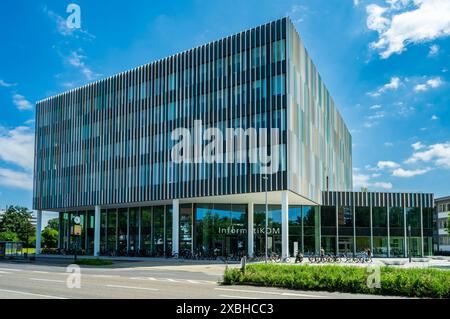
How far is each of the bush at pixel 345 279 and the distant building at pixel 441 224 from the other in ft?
254

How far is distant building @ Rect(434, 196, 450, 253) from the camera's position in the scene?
9019 centimetres

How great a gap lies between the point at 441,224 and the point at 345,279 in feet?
275

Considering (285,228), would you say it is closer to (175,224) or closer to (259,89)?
(259,89)

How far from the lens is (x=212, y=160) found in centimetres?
5106

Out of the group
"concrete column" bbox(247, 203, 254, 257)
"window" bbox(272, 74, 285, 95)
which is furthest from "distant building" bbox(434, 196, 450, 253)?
"window" bbox(272, 74, 285, 95)

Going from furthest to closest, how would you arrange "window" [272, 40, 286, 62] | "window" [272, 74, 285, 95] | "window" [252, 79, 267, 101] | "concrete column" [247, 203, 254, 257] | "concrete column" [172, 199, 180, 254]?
1. "concrete column" [247, 203, 254, 257]
2. "concrete column" [172, 199, 180, 254]
3. "window" [252, 79, 267, 101]
4. "window" [272, 40, 286, 62]
5. "window" [272, 74, 285, 95]

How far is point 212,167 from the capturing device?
51.1m

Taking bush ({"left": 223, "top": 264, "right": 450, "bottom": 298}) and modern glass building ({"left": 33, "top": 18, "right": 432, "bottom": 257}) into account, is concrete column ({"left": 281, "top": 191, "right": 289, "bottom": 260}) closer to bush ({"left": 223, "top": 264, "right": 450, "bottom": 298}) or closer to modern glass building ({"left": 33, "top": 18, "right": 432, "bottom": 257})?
modern glass building ({"left": 33, "top": 18, "right": 432, "bottom": 257})

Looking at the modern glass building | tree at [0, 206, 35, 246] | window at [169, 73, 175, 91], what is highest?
window at [169, 73, 175, 91]

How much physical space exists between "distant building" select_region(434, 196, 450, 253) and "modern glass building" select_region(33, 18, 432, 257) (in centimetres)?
2932
